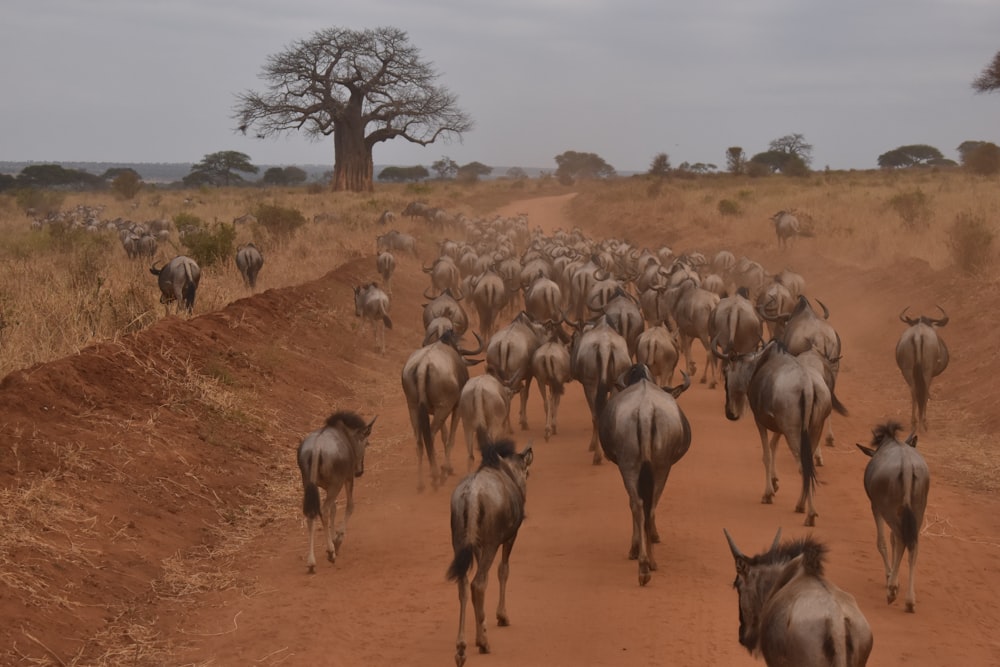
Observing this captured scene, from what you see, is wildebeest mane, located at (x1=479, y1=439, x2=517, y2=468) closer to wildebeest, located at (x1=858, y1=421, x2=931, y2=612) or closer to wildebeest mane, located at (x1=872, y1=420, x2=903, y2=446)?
wildebeest, located at (x1=858, y1=421, x2=931, y2=612)

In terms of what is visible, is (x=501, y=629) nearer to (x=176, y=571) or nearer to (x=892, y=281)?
(x=176, y=571)

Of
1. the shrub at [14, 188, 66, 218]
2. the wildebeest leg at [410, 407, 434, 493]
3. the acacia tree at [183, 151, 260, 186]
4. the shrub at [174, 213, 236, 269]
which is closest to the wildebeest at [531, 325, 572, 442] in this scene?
the wildebeest leg at [410, 407, 434, 493]

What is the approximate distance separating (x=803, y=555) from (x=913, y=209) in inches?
1078

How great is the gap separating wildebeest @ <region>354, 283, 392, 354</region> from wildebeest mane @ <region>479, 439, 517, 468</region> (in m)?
10.6

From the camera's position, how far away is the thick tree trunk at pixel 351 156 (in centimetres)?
6066

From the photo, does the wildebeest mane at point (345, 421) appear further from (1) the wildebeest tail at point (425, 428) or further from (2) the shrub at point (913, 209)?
(2) the shrub at point (913, 209)

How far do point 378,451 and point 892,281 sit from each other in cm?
1477

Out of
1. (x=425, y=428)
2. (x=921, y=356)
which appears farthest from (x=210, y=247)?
(x=921, y=356)

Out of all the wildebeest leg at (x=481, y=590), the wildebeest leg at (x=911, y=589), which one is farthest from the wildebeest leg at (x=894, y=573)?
the wildebeest leg at (x=481, y=590)

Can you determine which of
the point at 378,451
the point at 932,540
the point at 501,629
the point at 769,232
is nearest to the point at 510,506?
the point at 501,629

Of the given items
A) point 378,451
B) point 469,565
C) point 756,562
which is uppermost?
point 756,562

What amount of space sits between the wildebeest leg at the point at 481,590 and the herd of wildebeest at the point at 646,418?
0.01m

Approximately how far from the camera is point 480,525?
6.44 meters

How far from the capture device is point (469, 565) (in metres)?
6.32
